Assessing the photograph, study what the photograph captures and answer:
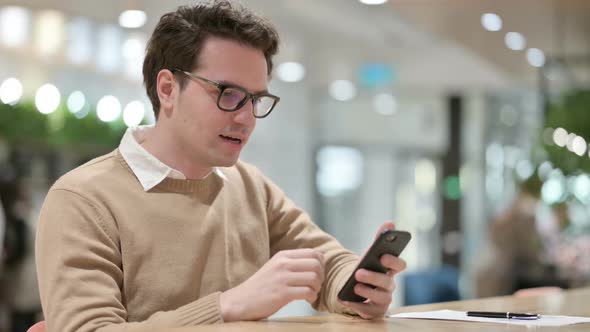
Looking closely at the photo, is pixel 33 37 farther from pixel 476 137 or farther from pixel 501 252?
pixel 476 137

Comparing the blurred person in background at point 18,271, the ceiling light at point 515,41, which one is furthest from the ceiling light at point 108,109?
the ceiling light at point 515,41

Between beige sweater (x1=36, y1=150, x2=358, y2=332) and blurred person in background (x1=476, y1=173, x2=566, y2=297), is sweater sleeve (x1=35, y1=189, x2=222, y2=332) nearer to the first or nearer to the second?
beige sweater (x1=36, y1=150, x2=358, y2=332)

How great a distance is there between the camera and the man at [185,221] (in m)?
1.61

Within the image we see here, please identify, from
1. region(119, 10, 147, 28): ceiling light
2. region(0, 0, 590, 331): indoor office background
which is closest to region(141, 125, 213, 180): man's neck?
region(0, 0, 590, 331): indoor office background

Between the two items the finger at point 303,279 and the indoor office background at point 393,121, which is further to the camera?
the indoor office background at point 393,121

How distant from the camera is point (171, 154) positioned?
1.92 m

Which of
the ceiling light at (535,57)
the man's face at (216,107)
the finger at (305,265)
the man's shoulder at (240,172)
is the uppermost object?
the ceiling light at (535,57)

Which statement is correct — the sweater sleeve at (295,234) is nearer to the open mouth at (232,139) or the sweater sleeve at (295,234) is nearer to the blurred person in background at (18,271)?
the open mouth at (232,139)

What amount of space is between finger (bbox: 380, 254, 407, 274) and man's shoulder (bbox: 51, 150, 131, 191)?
1.88 feet

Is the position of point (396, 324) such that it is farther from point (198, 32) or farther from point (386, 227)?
point (198, 32)

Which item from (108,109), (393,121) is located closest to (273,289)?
(108,109)

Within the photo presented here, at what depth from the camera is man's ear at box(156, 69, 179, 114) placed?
1914 mm

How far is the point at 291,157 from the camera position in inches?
392

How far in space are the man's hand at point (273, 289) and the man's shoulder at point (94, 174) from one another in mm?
375
